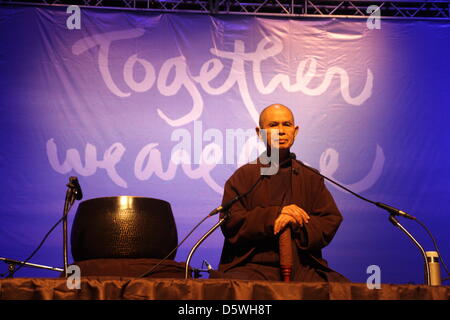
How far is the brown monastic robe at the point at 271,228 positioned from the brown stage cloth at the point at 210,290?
0.89 meters

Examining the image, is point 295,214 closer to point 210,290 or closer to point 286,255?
point 286,255

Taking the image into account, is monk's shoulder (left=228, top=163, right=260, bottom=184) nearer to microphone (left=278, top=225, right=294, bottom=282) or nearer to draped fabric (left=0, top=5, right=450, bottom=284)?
microphone (left=278, top=225, right=294, bottom=282)

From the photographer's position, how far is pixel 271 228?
2.84 m

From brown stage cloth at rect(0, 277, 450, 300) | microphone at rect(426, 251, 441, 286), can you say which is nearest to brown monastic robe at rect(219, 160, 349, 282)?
microphone at rect(426, 251, 441, 286)

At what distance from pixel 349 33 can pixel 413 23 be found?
2.05 feet

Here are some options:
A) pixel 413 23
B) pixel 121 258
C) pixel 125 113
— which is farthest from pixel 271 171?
pixel 413 23

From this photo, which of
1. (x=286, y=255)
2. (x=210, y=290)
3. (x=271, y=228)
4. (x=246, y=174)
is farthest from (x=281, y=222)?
(x=210, y=290)

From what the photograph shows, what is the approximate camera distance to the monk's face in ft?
10.8

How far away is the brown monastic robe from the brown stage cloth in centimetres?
89

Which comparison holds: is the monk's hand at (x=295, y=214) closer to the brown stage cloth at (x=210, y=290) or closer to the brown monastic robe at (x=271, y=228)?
the brown monastic robe at (x=271, y=228)

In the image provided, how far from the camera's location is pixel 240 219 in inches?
118

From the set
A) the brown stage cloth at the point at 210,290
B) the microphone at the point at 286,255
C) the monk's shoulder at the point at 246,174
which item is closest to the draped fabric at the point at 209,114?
the monk's shoulder at the point at 246,174

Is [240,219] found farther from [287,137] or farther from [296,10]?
[296,10]

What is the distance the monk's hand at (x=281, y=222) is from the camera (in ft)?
9.13
